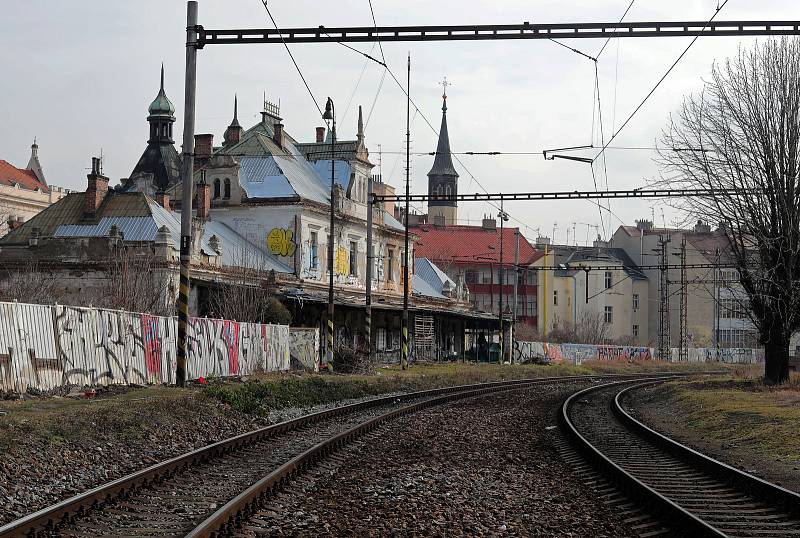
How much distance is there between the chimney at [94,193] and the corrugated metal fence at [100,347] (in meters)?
18.0

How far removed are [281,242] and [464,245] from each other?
60815 mm

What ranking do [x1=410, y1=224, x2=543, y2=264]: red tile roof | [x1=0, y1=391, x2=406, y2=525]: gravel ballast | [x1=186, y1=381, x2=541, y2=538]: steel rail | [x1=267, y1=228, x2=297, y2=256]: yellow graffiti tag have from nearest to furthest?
[x1=186, y1=381, x2=541, y2=538]: steel rail < [x1=0, y1=391, x2=406, y2=525]: gravel ballast < [x1=267, y1=228, x2=297, y2=256]: yellow graffiti tag < [x1=410, y1=224, x2=543, y2=264]: red tile roof

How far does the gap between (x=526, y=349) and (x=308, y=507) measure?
213ft

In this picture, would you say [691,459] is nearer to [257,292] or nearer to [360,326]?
[257,292]

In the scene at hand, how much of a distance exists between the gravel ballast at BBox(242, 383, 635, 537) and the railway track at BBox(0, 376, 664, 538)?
244 mm

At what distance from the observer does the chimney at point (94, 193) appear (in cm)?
5106

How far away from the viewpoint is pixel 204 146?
6106 cm

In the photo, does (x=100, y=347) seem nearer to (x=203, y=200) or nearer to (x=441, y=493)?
(x=441, y=493)

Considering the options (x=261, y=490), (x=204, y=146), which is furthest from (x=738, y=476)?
(x=204, y=146)

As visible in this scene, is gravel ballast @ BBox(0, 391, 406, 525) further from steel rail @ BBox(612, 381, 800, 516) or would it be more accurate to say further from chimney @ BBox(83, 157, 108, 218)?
chimney @ BBox(83, 157, 108, 218)

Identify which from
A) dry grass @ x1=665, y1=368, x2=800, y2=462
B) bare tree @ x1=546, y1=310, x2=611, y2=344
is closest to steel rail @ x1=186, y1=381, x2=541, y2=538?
dry grass @ x1=665, y1=368, x2=800, y2=462

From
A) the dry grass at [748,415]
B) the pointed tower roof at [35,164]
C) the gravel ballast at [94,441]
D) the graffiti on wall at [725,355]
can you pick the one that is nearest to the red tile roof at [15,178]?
the pointed tower roof at [35,164]

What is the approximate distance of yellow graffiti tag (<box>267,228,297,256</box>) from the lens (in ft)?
190

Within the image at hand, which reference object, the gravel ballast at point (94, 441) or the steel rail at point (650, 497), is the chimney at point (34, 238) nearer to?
the gravel ballast at point (94, 441)
